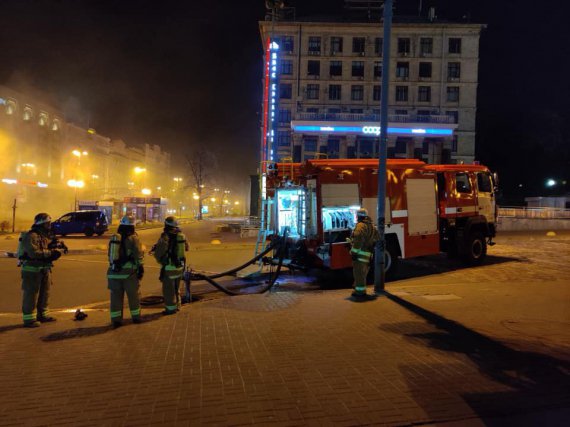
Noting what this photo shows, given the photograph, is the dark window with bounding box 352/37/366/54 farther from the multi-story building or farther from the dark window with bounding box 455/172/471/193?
the dark window with bounding box 455/172/471/193

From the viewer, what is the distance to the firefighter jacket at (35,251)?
6301 millimetres

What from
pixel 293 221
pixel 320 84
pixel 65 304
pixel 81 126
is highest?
pixel 320 84

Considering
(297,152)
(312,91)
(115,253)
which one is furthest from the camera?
(312,91)

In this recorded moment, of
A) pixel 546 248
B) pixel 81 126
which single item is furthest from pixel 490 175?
pixel 81 126

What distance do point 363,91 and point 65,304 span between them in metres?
52.3

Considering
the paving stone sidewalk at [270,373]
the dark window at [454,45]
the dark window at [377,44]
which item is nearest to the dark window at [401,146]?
the dark window at [377,44]

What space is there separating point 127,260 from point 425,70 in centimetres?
5661

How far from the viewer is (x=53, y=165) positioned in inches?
2264

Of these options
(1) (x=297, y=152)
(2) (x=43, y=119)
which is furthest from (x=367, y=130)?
(2) (x=43, y=119)

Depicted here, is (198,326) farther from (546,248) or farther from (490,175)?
(546,248)

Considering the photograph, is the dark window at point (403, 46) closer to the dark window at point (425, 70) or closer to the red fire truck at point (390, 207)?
the dark window at point (425, 70)

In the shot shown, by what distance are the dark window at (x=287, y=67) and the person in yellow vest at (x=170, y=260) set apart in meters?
51.8

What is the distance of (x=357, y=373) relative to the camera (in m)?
4.44

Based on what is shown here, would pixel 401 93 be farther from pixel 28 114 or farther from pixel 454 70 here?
pixel 28 114
